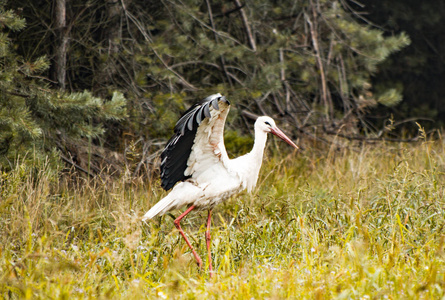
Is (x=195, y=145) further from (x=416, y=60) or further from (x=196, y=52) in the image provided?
(x=416, y=60)

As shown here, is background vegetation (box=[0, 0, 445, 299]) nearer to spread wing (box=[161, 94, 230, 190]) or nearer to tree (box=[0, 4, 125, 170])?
tree (box=[0, 4, 125, 170])

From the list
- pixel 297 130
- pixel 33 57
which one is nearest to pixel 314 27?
pixel 297 130

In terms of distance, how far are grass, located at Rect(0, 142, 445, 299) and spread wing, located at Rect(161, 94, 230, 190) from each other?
0.44 m

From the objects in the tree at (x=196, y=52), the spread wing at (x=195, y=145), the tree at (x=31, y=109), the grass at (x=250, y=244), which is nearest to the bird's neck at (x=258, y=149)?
the spread wing at (x=195, y=145)

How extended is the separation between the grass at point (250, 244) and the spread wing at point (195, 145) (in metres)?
0.44

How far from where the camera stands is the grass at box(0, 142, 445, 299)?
2756 mm

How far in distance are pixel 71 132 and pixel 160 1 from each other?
219cm

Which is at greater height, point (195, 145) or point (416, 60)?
point (195, 145)

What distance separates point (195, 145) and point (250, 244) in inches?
33.2

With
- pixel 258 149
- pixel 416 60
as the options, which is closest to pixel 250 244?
pixel 258 149

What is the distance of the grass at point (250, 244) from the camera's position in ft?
9.04

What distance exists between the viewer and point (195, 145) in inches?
163

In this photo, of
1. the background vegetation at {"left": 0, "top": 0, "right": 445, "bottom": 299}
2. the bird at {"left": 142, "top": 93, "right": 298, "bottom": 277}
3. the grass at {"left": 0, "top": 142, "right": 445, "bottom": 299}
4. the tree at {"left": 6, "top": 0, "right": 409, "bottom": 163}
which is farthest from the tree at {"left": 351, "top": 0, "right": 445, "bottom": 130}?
the bird at {"left": 142, "top": 93, "right": 298, "bottom": 277}

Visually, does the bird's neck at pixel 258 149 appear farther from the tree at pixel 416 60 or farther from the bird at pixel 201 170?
the tree at pixel 416 60
